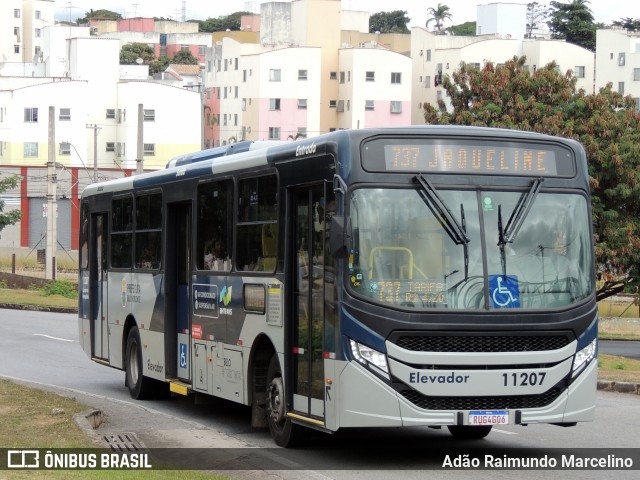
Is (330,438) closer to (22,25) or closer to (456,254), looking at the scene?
(456,254)

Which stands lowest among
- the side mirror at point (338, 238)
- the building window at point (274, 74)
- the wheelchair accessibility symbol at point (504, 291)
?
the wheelchair accessibility symbol at point (504, 291)

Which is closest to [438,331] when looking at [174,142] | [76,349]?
[76,349]

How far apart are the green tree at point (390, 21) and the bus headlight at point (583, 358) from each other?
18041 cm

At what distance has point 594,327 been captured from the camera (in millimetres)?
12656

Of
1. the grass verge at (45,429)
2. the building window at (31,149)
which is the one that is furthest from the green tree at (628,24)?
the grass verge at (45,429)

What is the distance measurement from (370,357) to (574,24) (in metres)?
140

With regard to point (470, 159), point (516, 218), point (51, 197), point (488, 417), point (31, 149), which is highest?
point (470, 159)

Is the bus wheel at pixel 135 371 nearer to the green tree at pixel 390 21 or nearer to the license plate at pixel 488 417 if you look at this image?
the license plate at pixel 488 417

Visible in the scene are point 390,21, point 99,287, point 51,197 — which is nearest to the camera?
point 99,287

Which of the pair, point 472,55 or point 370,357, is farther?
point 472,55

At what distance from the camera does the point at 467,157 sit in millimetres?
12570

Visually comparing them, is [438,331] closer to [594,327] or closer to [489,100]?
A: [594,327]

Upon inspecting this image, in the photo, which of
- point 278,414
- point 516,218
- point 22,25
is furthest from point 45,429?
point 22,25

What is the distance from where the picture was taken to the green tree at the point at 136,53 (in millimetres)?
160125
